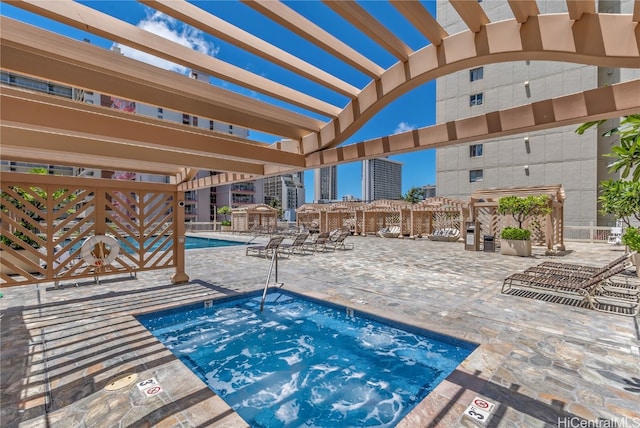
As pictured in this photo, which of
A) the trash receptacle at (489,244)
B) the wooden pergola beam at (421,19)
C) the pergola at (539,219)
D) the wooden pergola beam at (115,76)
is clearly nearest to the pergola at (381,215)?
the pergola at (539,219)

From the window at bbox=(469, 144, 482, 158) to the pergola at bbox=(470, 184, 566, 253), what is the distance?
860cm

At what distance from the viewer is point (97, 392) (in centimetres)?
296

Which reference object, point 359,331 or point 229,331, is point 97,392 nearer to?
point 229,331

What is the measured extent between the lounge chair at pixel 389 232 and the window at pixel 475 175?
8.24m

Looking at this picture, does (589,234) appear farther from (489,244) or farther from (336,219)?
(336,219)

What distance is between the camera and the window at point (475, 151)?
80.3 feet

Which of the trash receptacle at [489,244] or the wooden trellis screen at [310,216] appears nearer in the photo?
the trash receptacle at [489,244]

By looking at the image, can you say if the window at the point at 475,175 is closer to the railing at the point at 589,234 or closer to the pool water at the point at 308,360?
the railing at the point at 589,234

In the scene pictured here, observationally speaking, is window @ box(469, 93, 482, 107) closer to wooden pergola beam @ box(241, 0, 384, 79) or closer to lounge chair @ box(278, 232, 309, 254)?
lounge chair @ box(278, 232, 309, 254)

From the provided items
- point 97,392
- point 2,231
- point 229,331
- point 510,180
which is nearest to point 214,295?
point 229,331

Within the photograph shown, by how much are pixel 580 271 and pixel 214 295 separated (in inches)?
341

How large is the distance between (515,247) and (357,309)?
1051 cm

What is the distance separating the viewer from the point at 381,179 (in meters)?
139

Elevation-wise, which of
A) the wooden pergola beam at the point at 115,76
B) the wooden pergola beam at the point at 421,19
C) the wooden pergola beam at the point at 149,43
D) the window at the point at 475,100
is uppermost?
the window at the point at 475,100
